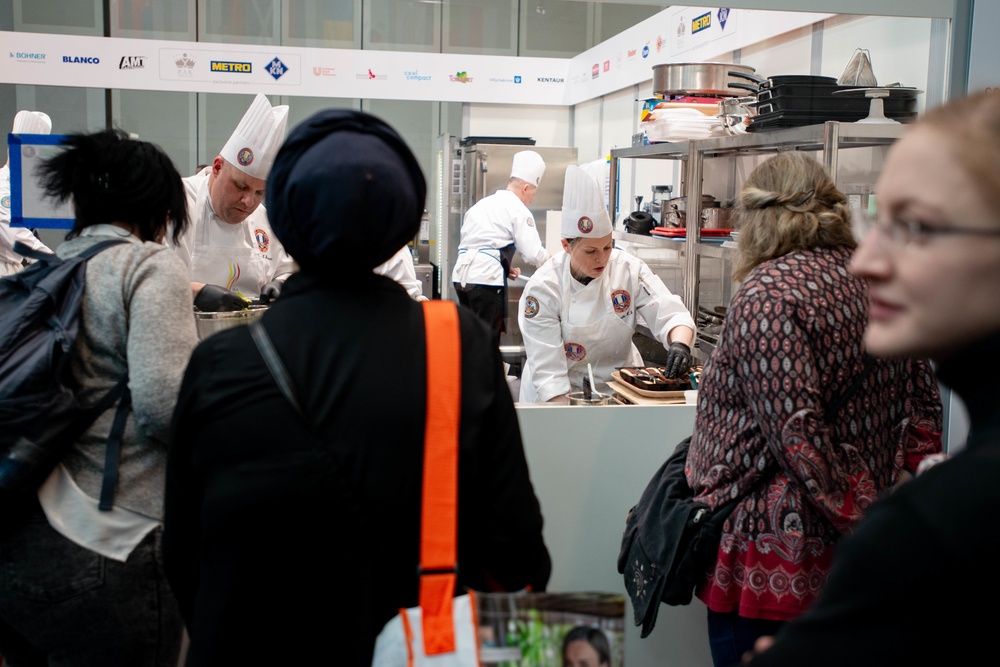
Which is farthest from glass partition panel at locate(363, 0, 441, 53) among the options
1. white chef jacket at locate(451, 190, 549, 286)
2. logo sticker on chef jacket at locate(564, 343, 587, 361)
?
logo sticker on chef jacket at locate(564, 343, 587, 361)

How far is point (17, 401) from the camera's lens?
4.94 ft

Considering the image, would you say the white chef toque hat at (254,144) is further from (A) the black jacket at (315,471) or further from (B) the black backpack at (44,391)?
(A) the black jacket at (315,471)

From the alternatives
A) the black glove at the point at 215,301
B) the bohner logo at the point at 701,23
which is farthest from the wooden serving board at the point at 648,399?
the bohner logo at the point at 701,23

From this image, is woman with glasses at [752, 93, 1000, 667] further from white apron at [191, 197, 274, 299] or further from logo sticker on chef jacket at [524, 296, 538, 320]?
logo sticker on chef jacket at [524, 296, 538, 320]

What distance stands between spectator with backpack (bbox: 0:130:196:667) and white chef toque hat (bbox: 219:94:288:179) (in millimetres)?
1119

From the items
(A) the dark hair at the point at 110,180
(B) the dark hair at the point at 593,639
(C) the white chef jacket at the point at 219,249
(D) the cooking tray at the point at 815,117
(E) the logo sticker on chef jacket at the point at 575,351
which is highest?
(D) the cooking tray at the point at 815,117

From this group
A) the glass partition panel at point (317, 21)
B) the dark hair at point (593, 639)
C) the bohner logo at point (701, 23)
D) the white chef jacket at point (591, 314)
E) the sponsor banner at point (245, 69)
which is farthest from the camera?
the glass partition panel at point (317, 21)

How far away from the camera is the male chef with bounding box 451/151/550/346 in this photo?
596cm

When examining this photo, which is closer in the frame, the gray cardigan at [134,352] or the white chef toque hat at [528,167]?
the gray cardigan at [134,352]

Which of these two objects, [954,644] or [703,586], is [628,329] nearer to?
[703,586]

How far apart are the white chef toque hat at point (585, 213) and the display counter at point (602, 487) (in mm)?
904

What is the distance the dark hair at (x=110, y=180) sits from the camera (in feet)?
5.34

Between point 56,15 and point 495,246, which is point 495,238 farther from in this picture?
point 56,15

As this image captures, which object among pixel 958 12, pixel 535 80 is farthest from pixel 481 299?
pixel 958 12
